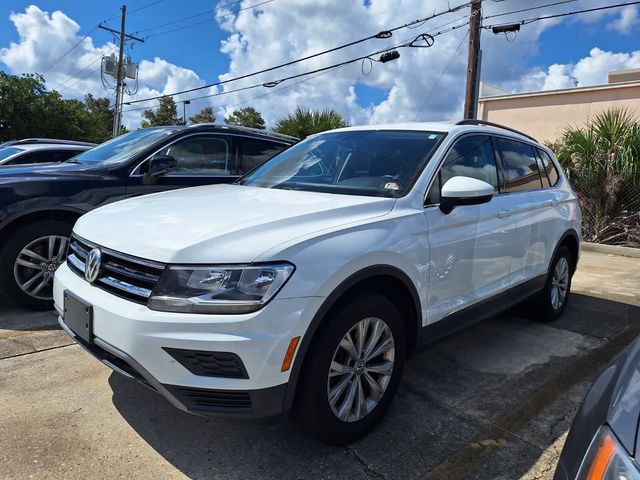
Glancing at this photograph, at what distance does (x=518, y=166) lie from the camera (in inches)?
159

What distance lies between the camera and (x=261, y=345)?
2.01 metres

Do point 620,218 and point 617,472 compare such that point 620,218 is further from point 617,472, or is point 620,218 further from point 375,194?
point 617,472

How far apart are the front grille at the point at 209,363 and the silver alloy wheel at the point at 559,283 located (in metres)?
3.53

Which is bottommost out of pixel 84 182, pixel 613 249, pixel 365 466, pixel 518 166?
pixel 365 466

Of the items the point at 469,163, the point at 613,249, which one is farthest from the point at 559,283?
the point at 613,249

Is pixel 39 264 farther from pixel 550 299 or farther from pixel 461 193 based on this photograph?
pixel 550 299

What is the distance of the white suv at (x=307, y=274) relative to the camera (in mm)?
2049

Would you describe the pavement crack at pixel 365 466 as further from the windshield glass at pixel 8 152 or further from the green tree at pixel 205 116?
the green tree at pixel 205 116

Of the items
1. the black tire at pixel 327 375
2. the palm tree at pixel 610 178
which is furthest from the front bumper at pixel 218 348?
the palm tree at pixel 610 178

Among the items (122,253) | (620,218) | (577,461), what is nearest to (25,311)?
(122,253)

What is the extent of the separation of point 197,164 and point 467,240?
126 inches

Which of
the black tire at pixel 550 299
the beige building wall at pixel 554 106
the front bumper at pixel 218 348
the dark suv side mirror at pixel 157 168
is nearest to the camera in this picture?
the front bumper at pixel 218 348

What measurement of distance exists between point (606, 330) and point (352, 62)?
1231cm

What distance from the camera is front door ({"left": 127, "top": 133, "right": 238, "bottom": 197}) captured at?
477 centimetres
